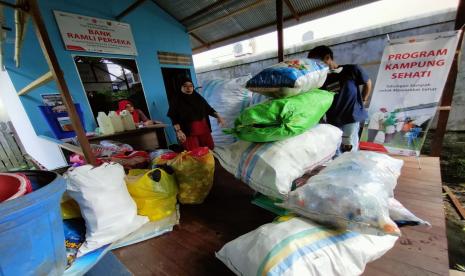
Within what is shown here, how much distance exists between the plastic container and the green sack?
2.32 metres

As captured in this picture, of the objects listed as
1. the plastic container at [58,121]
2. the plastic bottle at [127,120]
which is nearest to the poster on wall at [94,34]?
the plastic container at [58,121]

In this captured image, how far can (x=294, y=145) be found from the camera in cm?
113

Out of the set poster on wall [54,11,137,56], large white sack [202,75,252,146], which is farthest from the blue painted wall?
large white sack [202,75,252,146]

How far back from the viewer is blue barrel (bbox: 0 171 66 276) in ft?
2.05

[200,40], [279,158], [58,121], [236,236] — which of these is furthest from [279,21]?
[58,121]

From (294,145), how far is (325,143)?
0.99 feet

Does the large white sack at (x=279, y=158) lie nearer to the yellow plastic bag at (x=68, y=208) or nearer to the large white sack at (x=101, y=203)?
the large white sack at (x=101, y=203)

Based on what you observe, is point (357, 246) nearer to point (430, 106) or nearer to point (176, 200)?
point (176, 200)

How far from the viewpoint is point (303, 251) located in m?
0.66

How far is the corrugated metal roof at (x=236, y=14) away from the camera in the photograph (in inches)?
116

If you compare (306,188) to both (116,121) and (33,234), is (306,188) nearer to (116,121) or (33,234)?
(33,234)

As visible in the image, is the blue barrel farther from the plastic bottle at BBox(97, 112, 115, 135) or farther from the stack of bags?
the plastic bottle at BBox(97, 112, 115, 135)

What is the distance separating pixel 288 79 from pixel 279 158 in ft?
1.59

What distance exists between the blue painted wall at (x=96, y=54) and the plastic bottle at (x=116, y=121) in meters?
0.68
